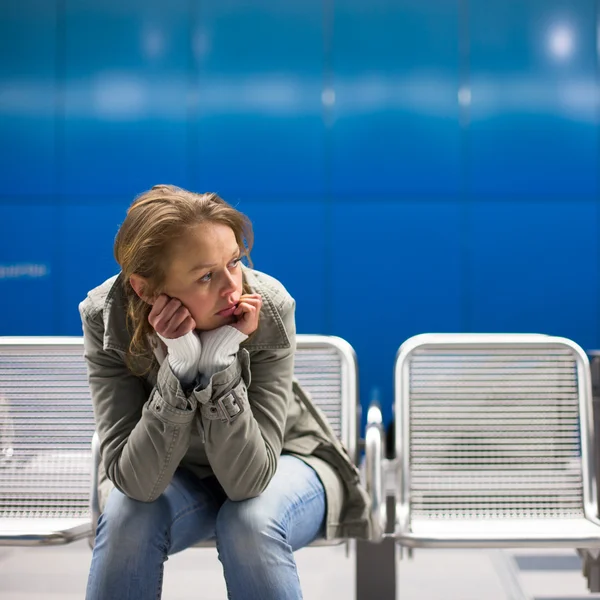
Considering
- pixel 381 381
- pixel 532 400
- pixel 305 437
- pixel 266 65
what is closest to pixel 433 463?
pixel 532 400

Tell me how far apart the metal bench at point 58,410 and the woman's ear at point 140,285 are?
0.69 metres

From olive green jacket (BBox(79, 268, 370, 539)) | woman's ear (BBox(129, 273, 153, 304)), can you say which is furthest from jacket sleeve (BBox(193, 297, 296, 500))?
woman's ear (BBox(129, 273, 153, 304))

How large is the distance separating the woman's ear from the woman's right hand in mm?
49

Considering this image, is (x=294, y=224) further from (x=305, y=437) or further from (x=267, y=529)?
(x=267, y=529)

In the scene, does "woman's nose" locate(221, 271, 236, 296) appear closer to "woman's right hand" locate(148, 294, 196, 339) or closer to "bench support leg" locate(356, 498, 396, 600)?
"woman's right hand" locate(148, 294, 196, 339)

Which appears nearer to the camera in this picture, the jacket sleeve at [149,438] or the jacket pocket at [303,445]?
the jacket sleeve at [149,438]

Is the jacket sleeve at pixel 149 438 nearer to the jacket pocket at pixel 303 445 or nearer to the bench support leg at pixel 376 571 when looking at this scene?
the jacket pocket at pixel 303 445

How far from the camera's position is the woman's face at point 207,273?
4.81 ft

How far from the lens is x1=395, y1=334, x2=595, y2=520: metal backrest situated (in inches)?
82.4

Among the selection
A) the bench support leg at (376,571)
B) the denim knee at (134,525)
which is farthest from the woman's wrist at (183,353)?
the bench support leg at (376,571)

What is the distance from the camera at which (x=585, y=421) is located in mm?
2094

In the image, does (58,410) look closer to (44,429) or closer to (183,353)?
(44,429)

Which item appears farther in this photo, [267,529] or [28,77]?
[28,77]

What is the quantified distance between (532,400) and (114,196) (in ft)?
11.3
